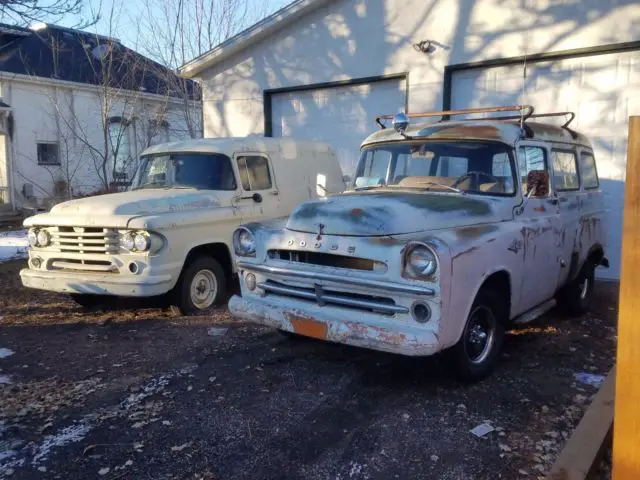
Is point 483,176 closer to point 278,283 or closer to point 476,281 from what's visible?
point 476,281

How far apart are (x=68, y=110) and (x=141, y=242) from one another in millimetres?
14110

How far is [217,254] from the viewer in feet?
22.6

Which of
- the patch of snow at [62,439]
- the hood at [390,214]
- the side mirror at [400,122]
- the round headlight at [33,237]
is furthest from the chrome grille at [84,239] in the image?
the side mirror at [400,122]

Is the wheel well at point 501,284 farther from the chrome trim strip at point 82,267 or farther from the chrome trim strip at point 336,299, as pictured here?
the chrome trim strip at point 82,267

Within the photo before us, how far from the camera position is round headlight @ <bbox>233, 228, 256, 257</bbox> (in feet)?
15.8

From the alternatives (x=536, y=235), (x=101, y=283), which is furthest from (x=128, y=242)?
(x=536, y=235)

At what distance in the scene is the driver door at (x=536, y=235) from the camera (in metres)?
4.77

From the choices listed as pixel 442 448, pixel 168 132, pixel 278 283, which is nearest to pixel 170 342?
pixel 278 283

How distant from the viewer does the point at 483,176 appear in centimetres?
494

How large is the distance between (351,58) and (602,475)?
29.3 feet

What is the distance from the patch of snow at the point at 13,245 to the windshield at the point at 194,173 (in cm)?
449

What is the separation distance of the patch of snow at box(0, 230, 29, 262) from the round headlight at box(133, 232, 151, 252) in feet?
17.4

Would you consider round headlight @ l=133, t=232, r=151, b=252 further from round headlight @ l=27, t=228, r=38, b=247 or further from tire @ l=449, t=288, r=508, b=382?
tire @ l=449, t=288, r=508, b=382

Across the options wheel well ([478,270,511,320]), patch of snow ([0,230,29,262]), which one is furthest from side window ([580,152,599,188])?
patch of snow ([0,230,29,262])
